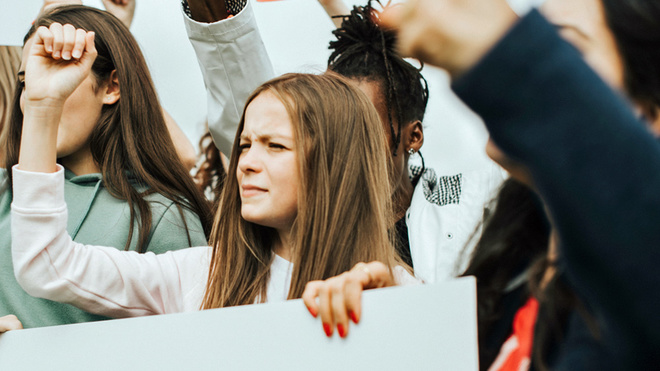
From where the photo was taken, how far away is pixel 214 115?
6.10 feet

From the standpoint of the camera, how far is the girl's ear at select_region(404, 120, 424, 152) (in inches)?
82.4

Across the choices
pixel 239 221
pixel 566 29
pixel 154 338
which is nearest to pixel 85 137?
pixel 239 221

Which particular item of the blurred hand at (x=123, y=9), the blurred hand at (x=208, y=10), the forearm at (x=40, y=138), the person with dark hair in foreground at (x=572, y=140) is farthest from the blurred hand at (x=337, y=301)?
the blurred hand at (x=123, y=9)

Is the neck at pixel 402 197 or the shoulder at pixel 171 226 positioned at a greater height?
the shoulder at pixel 171 226

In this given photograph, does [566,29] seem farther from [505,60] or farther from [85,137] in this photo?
[85,137]

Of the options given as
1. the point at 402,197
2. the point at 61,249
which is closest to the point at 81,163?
the point at 61,249

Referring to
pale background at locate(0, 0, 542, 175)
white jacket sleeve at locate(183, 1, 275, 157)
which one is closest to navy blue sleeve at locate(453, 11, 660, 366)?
white jacket sleeve at locate(183, 1, 275, 157)

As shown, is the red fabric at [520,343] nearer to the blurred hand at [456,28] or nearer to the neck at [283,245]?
the blurred hand at [456,28]

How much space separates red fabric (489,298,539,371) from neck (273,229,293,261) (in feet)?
2.53

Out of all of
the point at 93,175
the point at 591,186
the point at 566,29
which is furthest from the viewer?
the point at 93,175

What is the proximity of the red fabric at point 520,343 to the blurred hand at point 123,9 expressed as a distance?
70.6 inches

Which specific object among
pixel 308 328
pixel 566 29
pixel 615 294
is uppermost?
pixel 566 29

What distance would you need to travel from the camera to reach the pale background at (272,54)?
212 centimetres

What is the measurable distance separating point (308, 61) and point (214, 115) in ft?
1.39
